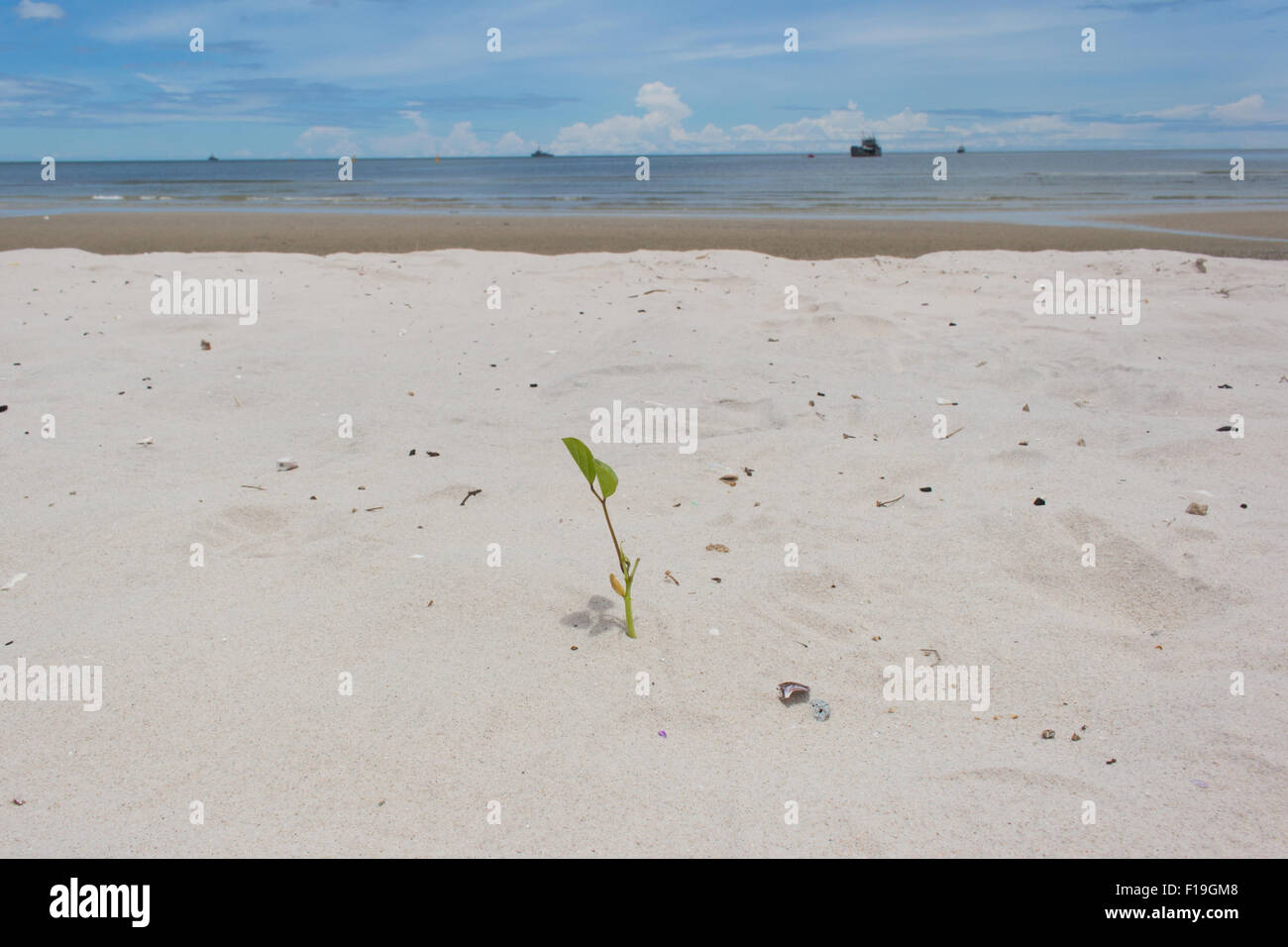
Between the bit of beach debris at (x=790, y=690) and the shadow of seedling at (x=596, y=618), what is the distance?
0.54 metres

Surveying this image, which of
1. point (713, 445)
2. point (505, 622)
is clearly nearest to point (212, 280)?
point (713, 445)

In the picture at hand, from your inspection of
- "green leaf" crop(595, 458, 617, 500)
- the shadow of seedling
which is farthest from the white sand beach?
"green leaf" crop(595, 458, 617, 500)

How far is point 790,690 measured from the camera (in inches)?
86.7

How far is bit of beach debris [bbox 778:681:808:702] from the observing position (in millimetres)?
2191

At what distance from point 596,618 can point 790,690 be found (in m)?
0.66

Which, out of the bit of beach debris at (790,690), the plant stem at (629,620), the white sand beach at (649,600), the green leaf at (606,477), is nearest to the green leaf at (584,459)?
the green leaf at (606,477)

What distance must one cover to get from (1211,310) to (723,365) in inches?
159

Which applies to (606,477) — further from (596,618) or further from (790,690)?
(790,690)

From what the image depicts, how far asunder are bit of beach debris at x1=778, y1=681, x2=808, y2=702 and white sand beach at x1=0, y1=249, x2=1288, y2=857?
46 millimetres

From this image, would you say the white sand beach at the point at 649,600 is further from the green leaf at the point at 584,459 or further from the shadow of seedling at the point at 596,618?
the green leaf at the point at 584,459

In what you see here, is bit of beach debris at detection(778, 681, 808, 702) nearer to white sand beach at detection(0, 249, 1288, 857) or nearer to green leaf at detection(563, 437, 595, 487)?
white sand beach at detection(0, 249, 1288, 857)

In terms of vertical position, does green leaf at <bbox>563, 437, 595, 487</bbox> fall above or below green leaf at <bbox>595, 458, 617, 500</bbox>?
above

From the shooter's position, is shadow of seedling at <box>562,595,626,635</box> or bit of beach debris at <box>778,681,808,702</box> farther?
shadow of seedling at <box>562,595,626,635</box>
